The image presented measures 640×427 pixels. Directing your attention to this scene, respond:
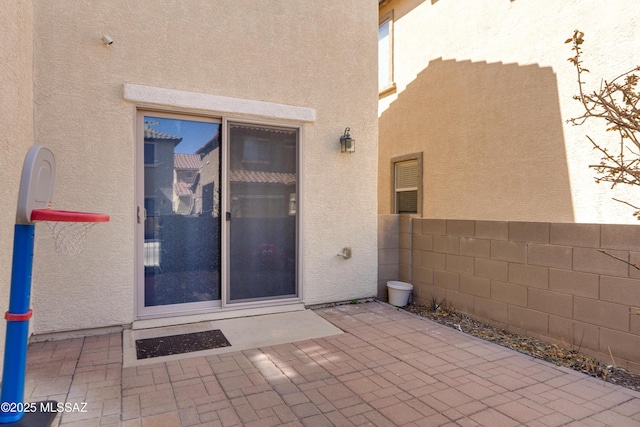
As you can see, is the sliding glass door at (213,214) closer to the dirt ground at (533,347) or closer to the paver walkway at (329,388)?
the paver walkway at (329,388)

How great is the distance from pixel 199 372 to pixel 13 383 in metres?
1.32

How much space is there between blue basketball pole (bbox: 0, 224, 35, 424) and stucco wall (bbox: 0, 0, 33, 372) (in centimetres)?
75

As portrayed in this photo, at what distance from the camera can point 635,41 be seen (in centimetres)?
491

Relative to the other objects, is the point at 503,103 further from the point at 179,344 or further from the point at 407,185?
the point at 179,344

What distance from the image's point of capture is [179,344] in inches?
156

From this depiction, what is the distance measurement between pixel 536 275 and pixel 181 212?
166 inches

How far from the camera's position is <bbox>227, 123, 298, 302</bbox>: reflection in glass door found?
4918 millimetres

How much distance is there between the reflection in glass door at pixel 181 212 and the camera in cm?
450

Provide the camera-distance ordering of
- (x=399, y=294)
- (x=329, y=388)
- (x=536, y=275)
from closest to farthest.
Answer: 1. (x=329, y=388)
2. (x=536, y=275)
3. (x=399, y=294)

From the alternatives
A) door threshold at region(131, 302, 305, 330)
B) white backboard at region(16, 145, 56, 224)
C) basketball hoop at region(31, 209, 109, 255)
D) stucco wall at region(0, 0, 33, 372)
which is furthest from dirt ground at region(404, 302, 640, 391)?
stucco wall at region(0, 0, 33, 372)

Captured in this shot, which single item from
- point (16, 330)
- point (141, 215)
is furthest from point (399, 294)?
point (16, 330)

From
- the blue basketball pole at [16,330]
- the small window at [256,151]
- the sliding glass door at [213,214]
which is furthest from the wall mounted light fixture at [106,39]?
the blue basketball pole at [16,330]

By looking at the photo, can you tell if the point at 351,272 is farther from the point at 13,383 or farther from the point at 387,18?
the point at 387,18

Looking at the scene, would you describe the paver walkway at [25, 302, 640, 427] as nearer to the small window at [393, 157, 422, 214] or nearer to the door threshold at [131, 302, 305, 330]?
the door threshold at [131, 302, 305, 330]
